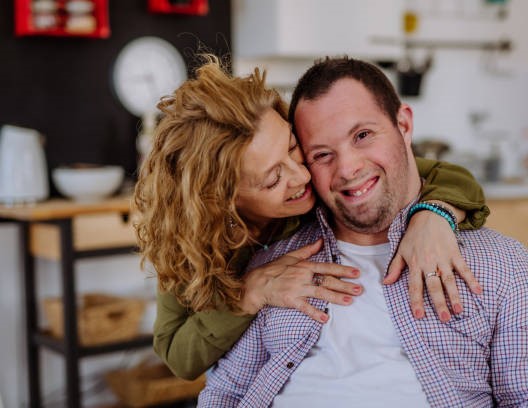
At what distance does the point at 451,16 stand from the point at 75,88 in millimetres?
2556

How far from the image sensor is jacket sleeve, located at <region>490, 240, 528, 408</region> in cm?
144

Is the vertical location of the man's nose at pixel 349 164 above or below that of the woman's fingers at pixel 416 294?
above

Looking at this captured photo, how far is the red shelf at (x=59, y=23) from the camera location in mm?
3303

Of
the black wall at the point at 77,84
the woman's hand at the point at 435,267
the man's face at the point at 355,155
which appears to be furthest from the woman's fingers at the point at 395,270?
the black wall at the point at 77,84

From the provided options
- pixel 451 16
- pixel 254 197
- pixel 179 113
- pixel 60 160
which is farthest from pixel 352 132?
pixel 451 16

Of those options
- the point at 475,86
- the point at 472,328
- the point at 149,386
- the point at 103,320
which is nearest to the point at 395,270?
the point at 472,328

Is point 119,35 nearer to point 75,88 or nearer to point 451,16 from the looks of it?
point 75,88

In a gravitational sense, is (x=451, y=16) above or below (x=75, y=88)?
above

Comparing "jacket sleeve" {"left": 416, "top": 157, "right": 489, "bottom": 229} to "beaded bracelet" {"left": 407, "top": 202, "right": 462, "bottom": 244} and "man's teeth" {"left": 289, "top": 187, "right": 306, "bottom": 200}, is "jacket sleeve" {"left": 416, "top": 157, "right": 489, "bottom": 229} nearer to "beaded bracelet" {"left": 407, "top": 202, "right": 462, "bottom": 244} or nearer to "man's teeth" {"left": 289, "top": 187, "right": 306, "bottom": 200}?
"beaded bracelet" {"left": 407, "top": 202, "right": 462, "bottom": 244}

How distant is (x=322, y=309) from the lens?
160cm

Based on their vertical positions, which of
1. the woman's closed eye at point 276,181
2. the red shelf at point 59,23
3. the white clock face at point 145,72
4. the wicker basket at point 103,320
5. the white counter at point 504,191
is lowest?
the wicker basket at point 103,320

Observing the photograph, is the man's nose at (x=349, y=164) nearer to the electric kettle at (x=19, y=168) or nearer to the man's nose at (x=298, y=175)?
the man's nose at (x=298, y=175)

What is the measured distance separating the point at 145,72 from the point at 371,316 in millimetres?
2496

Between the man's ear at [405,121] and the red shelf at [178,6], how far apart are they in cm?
229
